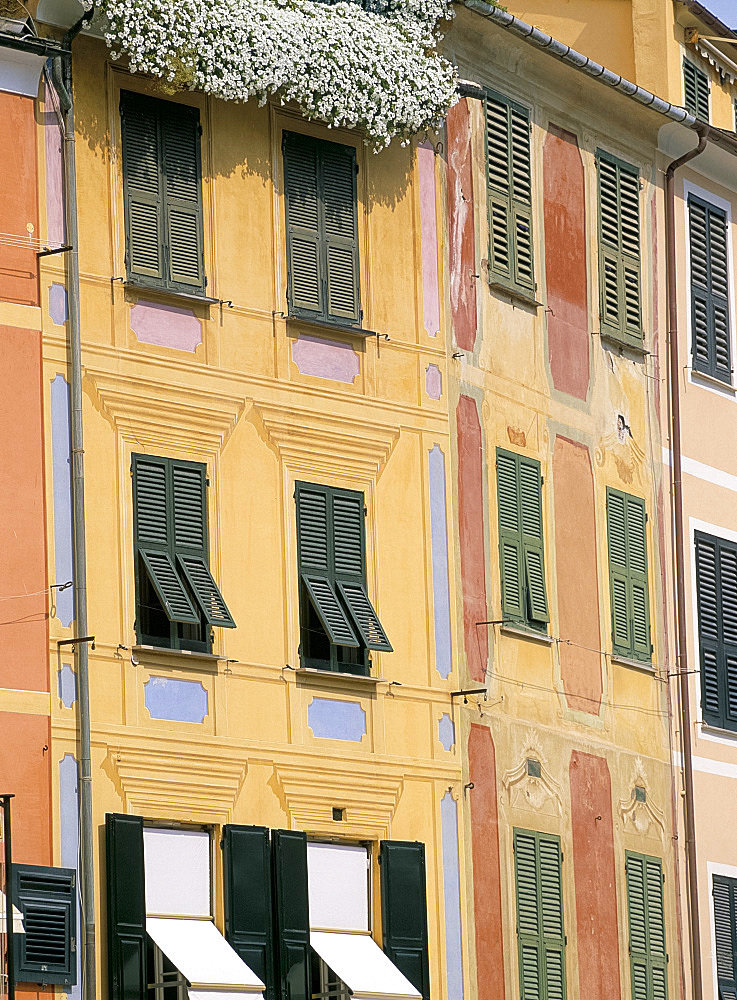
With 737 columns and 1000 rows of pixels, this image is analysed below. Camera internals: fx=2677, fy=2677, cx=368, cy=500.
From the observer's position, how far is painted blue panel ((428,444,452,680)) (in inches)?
975

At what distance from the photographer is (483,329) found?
2606cm

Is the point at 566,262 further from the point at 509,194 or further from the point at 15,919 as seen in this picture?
the point at 15,919

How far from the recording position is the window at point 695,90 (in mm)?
30969

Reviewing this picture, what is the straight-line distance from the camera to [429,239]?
25.6 metres

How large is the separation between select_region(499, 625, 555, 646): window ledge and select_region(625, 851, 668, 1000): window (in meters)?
2.53

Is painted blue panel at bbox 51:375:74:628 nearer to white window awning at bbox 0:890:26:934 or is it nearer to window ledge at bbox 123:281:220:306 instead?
window ledge at bbox 123:281:220:306

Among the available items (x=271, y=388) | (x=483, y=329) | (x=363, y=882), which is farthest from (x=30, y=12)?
(x=363, y=882)

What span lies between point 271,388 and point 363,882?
4436mm

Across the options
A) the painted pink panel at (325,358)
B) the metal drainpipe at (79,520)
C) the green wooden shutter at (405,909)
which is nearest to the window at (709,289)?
the painted pink panel at (325,358)

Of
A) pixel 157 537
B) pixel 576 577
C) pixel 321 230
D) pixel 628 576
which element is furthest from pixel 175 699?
pixel 628 576

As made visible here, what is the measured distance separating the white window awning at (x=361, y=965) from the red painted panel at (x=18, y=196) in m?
6.03

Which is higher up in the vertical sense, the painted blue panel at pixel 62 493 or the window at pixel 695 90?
the window at pixel 695 90

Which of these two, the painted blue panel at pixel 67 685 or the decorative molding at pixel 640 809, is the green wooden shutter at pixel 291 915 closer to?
the painted blue panel at pixel 67 685

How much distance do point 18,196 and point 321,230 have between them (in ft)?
11.8
